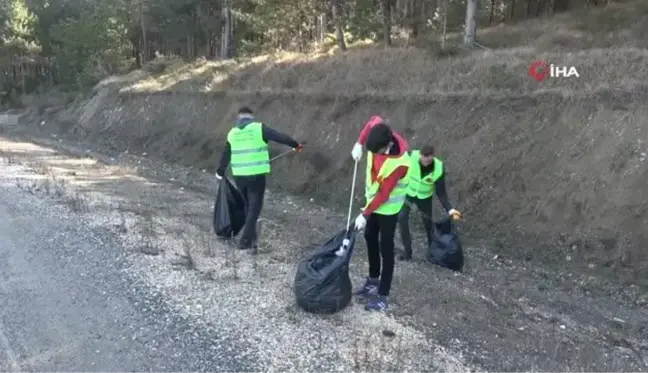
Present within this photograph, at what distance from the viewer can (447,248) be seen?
8.33 m

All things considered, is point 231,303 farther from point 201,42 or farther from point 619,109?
point 201,42

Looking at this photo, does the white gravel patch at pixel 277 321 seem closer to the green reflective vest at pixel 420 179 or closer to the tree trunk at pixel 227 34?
the green reflective vest at pixel 420 179

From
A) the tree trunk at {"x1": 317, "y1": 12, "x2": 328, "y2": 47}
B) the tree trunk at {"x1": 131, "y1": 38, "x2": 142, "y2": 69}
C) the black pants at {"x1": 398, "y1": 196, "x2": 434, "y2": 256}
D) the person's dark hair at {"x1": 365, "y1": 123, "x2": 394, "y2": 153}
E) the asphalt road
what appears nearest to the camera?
the asphalt road

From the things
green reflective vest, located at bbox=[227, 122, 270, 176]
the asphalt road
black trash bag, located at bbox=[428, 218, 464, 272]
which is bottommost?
black trash bag, located at bbox=[428, 218, 464, 272]

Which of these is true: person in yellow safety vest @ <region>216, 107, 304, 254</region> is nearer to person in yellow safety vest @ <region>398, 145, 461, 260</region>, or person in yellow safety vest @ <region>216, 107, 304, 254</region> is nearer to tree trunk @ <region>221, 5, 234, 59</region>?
person in yellow safety vest @ <region>398, 145, 461, 260</region>

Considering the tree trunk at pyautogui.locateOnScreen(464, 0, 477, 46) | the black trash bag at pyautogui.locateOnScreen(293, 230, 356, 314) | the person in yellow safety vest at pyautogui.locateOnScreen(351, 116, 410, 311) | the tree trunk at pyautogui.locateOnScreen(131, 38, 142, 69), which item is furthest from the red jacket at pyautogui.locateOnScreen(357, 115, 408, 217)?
the tree trunk at pyautogui.locateOnScreen(131, 38, 142, 69)

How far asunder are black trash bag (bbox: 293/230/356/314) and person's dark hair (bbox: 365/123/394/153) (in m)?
0.85

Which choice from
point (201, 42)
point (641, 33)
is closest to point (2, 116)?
point (201, 42)

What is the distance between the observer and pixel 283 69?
22391 millimetres

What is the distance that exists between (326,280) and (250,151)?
2653 mm

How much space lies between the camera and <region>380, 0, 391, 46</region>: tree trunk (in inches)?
918

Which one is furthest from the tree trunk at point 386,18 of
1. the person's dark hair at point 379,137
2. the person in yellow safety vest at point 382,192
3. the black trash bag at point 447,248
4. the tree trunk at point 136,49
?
the tree trunk at point 136,49

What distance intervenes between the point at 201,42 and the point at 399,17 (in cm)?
2556

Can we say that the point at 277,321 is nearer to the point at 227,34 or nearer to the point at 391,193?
the point at 391,193
